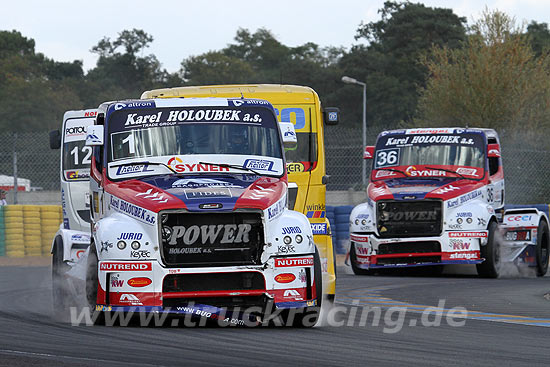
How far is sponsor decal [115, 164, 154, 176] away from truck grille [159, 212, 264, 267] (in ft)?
3.76

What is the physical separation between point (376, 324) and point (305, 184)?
4.18m

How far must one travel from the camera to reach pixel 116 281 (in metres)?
9.75

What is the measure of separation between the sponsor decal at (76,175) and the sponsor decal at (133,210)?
4756mm

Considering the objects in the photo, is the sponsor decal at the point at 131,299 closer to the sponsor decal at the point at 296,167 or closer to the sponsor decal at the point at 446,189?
the sponsor decal at the point at 296,167

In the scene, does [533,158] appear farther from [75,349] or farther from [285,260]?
[75,349]

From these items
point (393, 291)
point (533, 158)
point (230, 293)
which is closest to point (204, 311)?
point (230, 293)

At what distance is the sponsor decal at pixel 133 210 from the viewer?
9859 millimetres

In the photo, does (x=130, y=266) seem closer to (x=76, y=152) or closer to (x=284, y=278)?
(x=284, y=278)

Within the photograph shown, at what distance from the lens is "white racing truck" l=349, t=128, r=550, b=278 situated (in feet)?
59.0

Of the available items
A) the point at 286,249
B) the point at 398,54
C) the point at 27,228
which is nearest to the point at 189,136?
the point at 286,249

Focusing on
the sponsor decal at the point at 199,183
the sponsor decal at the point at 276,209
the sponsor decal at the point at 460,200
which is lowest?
the sponsor decal at the point at 460,200

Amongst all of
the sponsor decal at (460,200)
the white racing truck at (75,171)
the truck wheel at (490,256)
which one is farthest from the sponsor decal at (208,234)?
the truck wheel at (490,256)

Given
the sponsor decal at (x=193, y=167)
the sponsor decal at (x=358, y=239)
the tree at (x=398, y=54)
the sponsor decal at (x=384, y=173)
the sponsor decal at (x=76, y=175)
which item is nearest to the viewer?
the sponsor decal at (x=193, y=167)

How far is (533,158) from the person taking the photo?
26.0m
